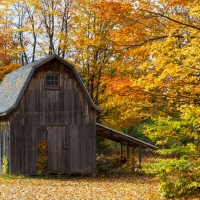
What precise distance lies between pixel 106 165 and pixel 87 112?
318 cm

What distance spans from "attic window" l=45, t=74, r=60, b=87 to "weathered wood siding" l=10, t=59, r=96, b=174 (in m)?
0.21

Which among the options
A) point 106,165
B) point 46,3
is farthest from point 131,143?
point 46,3

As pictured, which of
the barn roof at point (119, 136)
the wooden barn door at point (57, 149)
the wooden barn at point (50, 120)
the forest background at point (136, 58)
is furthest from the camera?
the barn roof at point (119, 136)

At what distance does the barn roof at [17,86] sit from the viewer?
2178 cm

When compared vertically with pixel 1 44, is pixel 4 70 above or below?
below

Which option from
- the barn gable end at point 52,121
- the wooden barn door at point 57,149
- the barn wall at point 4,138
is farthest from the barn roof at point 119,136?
the barn wall at point 4,138

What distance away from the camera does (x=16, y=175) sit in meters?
21.7

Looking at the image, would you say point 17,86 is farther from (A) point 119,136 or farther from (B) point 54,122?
(A) point 119,136

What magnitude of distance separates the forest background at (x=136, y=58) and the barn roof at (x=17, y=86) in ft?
5.09

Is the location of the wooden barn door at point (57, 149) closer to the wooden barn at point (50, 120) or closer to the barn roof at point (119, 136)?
the wooden barn at point (50, 120)

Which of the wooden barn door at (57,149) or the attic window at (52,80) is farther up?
the attic window at (52,80)

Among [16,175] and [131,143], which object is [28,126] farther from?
[131,143]

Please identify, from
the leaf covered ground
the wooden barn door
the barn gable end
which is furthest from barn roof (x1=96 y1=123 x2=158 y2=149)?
the leaf covered ground

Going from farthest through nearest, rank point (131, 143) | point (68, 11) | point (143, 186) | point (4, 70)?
point (68, 11) → point (4, 70) → point (131, 143) → point (143, 186)
